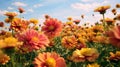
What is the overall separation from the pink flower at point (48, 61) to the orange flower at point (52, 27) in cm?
119

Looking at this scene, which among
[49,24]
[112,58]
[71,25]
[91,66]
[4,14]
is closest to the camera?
[91,66]

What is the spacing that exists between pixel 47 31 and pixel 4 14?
5.17ft

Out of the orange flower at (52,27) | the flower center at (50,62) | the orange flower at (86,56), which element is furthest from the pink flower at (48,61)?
the orange flower at (52,27)

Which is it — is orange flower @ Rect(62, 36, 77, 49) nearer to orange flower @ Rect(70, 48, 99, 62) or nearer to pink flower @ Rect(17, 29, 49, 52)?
orange flower @ Rect(70, 48, 99, 62)

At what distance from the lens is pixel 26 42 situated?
242 centimetres

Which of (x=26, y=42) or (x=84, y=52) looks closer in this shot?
Result: (x=26, y=42)

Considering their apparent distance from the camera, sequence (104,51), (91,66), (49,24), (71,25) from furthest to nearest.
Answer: (71,25) < (104,51) < (49,24) < (91,66)

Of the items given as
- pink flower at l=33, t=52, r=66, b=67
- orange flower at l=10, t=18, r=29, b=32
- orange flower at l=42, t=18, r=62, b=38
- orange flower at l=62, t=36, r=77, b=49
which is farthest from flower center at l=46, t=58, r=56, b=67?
orange flower at l=62, t=36, r=77, b=49

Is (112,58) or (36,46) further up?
(36,46)

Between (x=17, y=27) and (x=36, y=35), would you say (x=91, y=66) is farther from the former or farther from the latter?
(x=17, y=27)

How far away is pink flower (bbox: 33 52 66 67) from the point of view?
1.93 meters

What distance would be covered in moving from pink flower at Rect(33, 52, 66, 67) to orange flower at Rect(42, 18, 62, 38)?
1.19m

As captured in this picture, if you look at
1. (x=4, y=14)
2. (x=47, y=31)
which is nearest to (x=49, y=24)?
(x=47, y=31)

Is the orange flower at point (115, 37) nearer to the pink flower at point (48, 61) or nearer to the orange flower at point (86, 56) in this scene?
the pink flower at point (48, 61)
